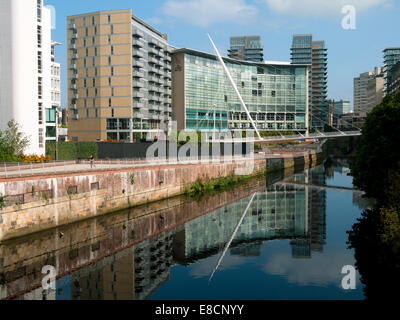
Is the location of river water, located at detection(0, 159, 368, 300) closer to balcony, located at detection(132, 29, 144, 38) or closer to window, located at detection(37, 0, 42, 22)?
window, located at detection(37, 0, 42, 22)

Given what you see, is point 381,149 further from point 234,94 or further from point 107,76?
point 234,94

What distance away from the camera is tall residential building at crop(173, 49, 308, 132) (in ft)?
392

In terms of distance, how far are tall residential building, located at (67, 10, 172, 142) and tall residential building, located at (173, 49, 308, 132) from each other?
16161mm

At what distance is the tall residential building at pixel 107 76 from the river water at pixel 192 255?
2113 inches

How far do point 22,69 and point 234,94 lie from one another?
299ft

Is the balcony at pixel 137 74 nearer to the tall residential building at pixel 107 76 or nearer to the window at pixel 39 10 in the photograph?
the tall residential building at pixel 107 76

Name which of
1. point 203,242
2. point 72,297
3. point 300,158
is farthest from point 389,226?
point 300,158

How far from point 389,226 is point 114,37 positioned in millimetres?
82789

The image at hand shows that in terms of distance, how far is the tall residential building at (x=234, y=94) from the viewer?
11956cm

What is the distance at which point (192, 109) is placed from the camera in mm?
120938

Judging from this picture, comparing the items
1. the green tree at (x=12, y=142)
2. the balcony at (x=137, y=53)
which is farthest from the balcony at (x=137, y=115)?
the green tree at (x=12, y=142)

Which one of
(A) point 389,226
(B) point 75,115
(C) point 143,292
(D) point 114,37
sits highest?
(D) point 114,37

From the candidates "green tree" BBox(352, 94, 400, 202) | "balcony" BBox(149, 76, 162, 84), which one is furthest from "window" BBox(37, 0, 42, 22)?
"balcony" BBox(149, 76, 162, 84)
